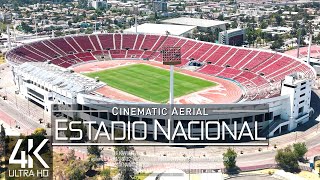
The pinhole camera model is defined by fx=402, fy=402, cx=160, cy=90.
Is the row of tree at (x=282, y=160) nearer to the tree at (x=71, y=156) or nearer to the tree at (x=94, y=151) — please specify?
the tree at (x=94, y=151)

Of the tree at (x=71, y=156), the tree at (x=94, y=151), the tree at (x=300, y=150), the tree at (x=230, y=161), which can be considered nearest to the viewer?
the tree at (x=230, y=161)

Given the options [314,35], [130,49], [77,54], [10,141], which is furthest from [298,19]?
[10,141]

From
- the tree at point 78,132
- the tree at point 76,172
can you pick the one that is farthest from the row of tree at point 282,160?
the tree at point 78,132

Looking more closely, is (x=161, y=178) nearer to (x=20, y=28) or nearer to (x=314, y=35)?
(x=314, y=35)

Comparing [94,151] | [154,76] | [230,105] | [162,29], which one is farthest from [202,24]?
[94,151]

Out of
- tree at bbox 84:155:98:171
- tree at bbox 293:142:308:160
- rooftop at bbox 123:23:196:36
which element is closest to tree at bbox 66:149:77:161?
tree at bbox 84:155:98:171
